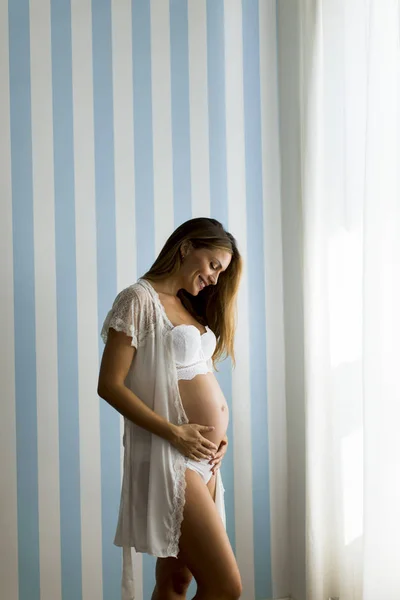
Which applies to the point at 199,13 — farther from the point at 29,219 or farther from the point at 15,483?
the point at 15,483

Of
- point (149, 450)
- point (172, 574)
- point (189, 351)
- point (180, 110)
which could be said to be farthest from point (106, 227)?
point (172, 574)

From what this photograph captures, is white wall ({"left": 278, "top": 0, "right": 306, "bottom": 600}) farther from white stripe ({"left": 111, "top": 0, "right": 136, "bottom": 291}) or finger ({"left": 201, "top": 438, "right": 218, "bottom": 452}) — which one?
finger ({"left": 201, "top": 438, "right": 218, "bottom": 452})

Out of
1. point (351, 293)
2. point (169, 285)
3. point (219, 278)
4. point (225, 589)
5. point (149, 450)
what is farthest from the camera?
point (351, 293)

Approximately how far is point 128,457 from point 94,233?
0.92 m

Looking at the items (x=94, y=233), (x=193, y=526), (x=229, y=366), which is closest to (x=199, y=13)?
(x=94, y=233)

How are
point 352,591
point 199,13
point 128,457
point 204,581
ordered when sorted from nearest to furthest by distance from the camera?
point 204,581 < point 128,457 < point 352,591 < point 199,13

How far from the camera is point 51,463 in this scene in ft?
8.29

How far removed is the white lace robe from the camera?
185 cm

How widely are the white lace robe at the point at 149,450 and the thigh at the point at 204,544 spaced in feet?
0.07

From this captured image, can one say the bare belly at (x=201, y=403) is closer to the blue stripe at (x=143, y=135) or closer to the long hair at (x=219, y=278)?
the long hair at (x=219, y=278)

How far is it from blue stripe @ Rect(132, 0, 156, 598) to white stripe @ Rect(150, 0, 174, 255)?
0.06 ft

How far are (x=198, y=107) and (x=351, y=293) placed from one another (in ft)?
3.03

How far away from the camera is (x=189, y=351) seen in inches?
75.3

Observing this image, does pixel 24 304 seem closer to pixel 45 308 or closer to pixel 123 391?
pixel 45 308
